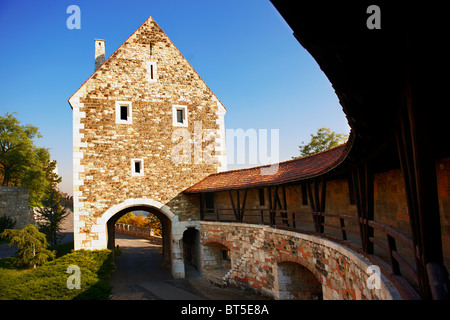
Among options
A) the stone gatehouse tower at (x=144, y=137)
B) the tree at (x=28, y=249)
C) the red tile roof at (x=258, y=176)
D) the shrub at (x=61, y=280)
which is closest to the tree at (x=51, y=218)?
the tree at (x=28, y=249)

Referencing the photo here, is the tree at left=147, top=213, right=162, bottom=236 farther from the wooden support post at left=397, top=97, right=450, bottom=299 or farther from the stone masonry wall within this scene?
the wooden support post at left=397, top=97, right=450, bottom=299

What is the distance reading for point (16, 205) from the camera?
24.8 meters

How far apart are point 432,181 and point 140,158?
1362 centimetres

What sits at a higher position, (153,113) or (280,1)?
(153,113)

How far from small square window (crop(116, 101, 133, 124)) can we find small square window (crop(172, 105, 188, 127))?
2.11 m

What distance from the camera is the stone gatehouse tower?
14.1m

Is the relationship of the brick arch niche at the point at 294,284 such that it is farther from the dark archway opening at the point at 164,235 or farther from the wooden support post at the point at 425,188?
the dark archway opening at the point at 164,235

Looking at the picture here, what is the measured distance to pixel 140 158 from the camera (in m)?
15.0

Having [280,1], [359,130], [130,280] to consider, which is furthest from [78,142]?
[280,1]

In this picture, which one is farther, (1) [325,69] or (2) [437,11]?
(1) [325,69]

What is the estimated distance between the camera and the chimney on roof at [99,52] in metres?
18.2

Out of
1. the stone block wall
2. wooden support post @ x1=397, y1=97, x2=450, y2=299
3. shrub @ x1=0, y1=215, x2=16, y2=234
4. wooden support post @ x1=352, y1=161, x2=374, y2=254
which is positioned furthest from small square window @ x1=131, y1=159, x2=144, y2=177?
the stone block wall

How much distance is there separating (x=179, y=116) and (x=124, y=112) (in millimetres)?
2680

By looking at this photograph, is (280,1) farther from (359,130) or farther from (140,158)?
(140,158)
